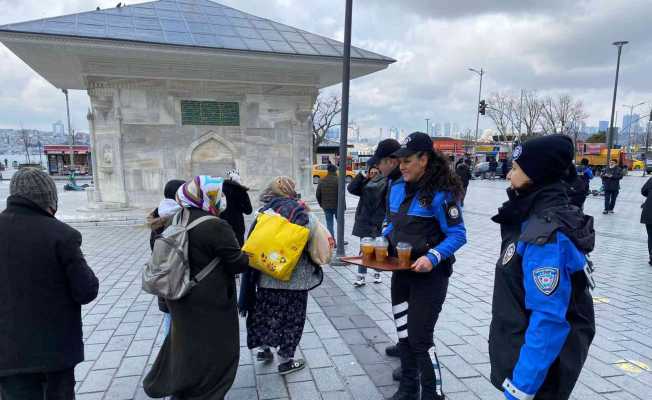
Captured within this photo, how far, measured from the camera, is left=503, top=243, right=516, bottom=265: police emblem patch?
1700mm

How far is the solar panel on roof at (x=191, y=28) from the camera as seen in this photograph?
9492 mm

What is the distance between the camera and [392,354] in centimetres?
362

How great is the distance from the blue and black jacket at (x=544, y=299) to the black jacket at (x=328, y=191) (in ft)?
19.3

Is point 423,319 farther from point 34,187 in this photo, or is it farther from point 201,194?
point 34,187

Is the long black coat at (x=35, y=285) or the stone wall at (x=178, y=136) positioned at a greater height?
the stone wall at (x=178, y=136)

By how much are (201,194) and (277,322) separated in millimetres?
1424

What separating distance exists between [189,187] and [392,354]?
244 centimetres

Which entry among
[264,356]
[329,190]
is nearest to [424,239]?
[264,356]

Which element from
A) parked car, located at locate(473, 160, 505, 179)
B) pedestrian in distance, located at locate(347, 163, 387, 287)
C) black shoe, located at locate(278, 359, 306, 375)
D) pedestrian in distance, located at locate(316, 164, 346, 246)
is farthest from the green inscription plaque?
parked car, located at locate(473, 160, 505, 179)

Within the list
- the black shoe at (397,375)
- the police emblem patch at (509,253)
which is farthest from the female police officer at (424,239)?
the police emblem patch at (509,253)

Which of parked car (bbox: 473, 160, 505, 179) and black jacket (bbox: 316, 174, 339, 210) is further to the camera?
parked car (bbox: 473, 160, 505, 179)

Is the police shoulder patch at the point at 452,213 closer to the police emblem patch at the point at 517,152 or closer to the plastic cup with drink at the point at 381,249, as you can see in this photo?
the plastic cup with drink at the point at 381,249

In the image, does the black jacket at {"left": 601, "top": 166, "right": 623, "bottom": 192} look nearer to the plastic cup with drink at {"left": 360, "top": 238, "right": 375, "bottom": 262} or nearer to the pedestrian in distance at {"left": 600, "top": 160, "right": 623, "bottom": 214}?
the pedestrian in distance at {"left": 600, "top": 160, "right": 623, "bottom": 214}

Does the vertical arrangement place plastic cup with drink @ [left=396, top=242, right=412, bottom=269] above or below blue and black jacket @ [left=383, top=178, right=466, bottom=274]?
below
